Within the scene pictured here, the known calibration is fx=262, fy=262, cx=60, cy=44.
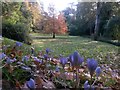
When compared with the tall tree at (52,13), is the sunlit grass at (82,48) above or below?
below

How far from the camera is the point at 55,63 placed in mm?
929

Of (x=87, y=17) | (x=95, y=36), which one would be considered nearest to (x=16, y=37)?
(x=95, y=36)

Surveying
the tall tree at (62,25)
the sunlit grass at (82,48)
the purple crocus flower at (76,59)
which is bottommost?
the sunlit grass at (82,48)

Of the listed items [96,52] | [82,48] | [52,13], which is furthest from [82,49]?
[52,13]

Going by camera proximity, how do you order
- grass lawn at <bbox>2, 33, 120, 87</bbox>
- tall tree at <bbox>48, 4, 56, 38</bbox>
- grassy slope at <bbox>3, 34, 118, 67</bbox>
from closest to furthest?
grass lawn at <bbox>2, 33, 120, 87</bbox> < grassy slope at <bbox>3, 34, 118, 67</bbox> < tall tree at <bbox>48, 4, 56, 38</bbox>

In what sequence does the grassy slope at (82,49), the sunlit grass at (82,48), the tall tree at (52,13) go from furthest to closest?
the tall tree at (52,13), the sunlit grass at (82,48), the grassy slope at (82,49)

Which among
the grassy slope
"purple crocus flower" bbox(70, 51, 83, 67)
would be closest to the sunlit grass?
the grassy slope

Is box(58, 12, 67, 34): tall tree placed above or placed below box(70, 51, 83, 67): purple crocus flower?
below

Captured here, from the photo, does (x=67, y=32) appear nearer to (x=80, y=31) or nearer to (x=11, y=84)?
(x=80, y=31)

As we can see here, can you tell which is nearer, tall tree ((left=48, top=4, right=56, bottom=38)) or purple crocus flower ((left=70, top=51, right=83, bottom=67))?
purple crocus flower ((left=70, top=51, right=83, bottom=67))

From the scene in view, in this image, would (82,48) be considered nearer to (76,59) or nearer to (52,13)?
(76,59)

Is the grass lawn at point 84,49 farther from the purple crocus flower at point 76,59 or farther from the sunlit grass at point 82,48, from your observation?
the purple crocus flower at point 76,59

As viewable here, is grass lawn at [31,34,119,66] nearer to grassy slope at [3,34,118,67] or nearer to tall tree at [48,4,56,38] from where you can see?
grassy slope at [3,34,118,67]

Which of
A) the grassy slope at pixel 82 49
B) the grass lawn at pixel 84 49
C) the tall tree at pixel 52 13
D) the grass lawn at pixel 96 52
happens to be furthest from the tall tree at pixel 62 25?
the grass lawn at pixel 96 52
